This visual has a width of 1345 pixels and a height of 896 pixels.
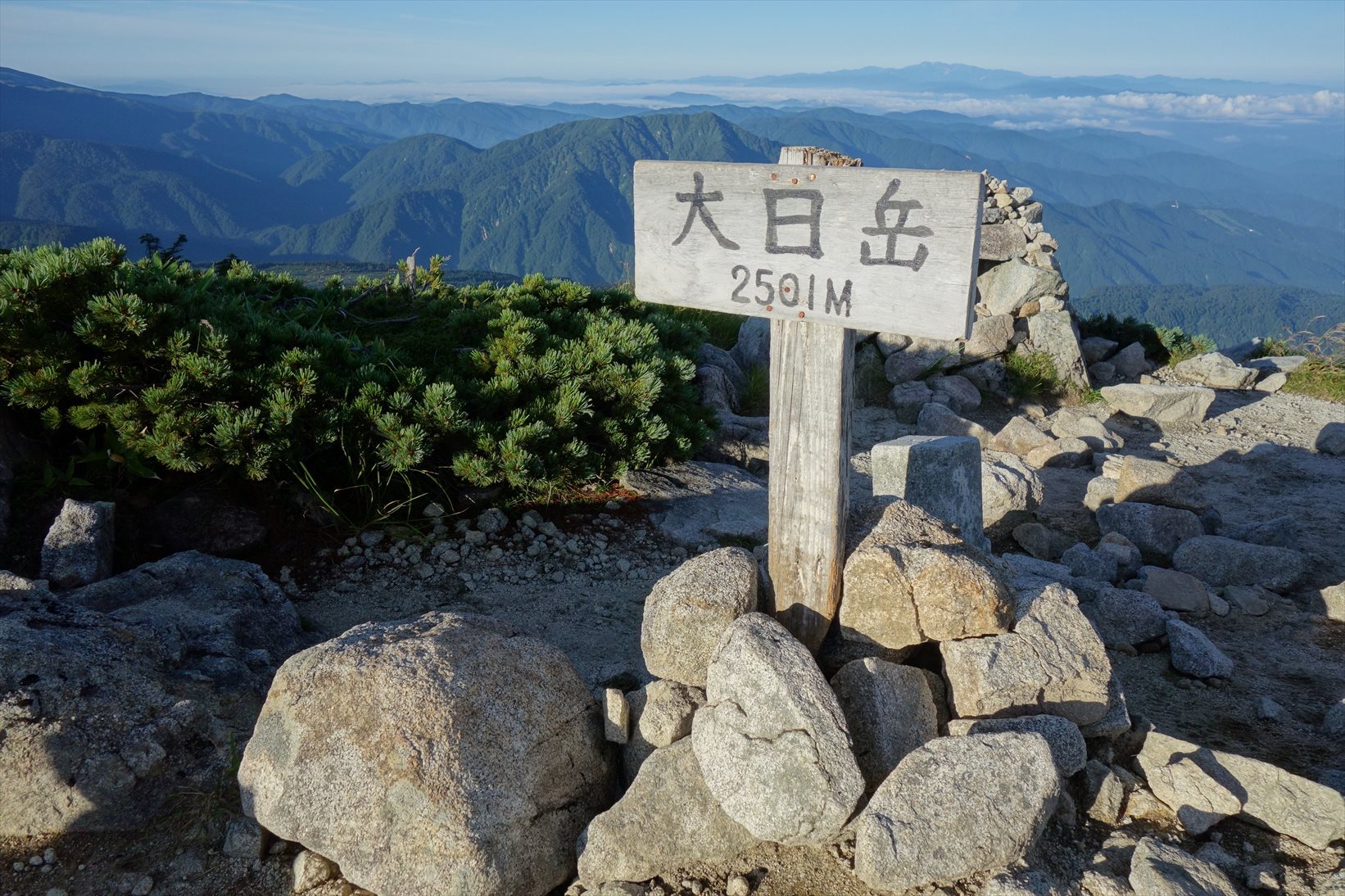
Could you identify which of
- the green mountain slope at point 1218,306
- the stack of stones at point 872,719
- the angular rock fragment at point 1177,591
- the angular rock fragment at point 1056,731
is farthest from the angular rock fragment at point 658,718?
the green mountain slope at point 1218,306

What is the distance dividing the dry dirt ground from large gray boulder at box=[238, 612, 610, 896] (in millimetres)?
293

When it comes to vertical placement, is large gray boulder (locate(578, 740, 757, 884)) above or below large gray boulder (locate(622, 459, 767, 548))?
above

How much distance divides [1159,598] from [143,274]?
6859 millimetres

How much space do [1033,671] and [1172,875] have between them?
0.85 meters

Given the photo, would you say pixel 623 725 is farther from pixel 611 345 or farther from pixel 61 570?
pixel 611 345

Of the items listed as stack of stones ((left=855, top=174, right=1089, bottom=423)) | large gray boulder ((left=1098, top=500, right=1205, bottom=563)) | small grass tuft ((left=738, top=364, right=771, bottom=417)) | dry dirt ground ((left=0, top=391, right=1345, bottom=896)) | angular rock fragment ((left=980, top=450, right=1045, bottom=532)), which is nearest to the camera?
dry dirt ground ((left=0, top=391, right=1345, bottom=896))

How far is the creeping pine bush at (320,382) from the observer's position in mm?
5070

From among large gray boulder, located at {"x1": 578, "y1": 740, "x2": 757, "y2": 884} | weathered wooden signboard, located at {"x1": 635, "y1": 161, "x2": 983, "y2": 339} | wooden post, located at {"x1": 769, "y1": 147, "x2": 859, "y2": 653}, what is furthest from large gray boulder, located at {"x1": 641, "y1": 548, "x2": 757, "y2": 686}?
weathered wooden signboard, located at {"x1": 635, "y1": 161, "x2": 983, "y2": 339}

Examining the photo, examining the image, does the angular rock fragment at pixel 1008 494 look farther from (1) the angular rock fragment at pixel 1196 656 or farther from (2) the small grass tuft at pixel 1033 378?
(2) the small grass tuft at pixel 1033 378

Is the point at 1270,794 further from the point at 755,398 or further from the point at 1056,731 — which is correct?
the point at 755,398

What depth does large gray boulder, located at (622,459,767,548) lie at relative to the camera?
600 cm

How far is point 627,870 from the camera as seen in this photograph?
289 cm

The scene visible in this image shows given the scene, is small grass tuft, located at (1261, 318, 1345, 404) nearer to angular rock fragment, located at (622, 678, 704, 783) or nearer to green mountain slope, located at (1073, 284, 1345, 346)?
angular rock fragment, located at (622, 678, 704, 783)

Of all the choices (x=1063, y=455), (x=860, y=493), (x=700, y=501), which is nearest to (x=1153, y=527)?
(x=1063, y=455)
